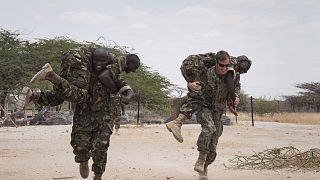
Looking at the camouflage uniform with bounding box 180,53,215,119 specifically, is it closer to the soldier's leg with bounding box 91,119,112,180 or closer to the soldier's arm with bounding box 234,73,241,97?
the soldier's arm with bounding box 234,73,241,97

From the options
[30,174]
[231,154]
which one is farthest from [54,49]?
[30,174]

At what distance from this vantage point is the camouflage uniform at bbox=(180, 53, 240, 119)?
705 cm

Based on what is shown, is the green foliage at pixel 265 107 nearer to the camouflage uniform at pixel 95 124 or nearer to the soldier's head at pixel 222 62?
the soldier's head at pixel 222 62

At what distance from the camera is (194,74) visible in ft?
23.2

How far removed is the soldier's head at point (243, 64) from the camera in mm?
7316

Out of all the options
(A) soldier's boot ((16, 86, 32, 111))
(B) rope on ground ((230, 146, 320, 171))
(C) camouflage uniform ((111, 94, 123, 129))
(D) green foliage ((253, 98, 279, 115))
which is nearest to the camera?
(A) soldier's boot ((16, 86, 32, 111))

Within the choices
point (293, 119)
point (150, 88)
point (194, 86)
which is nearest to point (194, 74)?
point (194, 86)

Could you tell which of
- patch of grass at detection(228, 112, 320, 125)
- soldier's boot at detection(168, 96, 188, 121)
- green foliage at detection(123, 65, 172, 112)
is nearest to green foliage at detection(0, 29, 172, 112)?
green foliage at detection(123, 65, 172, 112)

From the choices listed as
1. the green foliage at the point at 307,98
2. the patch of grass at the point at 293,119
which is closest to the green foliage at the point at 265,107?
the green foliage at the point at 307,98

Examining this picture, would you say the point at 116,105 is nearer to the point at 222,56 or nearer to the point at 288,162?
the point at 222,56

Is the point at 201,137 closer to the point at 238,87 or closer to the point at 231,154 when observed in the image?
the point at 238,87

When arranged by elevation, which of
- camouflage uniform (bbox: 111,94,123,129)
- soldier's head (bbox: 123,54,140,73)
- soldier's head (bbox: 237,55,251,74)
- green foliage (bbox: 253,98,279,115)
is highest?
green foliage (bbox: 253,98,279,115)

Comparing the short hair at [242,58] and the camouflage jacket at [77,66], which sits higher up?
the short hair at [242,58]

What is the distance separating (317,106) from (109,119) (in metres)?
42.9
